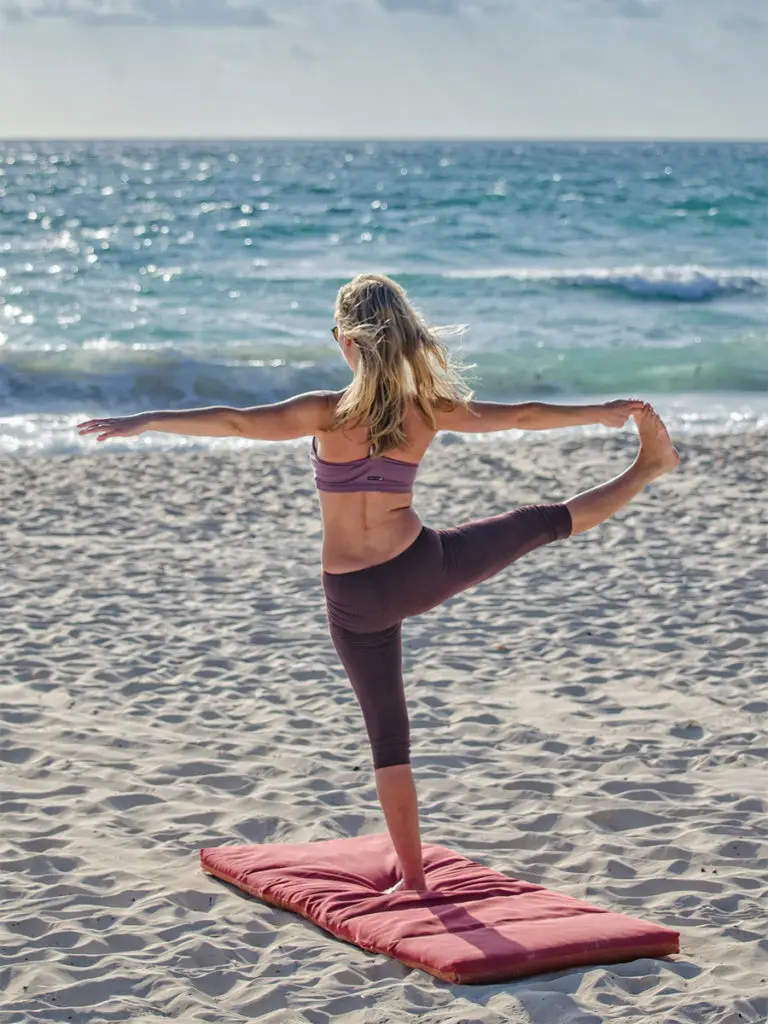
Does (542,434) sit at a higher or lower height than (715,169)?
lower

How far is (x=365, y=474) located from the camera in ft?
12.2

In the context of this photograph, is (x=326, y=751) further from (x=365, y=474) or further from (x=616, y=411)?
(x=616, y=411)

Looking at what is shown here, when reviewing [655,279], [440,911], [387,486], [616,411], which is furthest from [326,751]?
[655,279]

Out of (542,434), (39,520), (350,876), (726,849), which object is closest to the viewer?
(350,876)

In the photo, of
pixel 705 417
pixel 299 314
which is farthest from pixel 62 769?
pixel 299 314

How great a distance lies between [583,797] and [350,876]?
115 cm

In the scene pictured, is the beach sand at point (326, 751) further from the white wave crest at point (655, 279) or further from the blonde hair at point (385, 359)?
the white wave crest at point (655, 279)

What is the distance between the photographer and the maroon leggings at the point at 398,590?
3.72 meters

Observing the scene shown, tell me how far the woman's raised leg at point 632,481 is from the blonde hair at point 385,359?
1.78 feet

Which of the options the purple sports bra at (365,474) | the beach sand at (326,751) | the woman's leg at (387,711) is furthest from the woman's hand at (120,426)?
the beach sand at (326,751)

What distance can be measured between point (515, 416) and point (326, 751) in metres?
2.13

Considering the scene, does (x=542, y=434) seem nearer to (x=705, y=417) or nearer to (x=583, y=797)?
(x=705, y=417)

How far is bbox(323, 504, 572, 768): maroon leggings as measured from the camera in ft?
12.2

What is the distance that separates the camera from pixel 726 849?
179 inches
